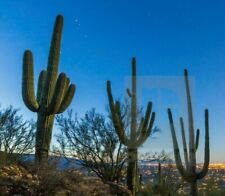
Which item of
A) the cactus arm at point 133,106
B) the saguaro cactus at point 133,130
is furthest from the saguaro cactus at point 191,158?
the cactus arm at point 133,106

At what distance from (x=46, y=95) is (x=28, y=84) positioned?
0.59 meters

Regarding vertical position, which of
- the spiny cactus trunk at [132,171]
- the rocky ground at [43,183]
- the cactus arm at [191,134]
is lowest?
the rocky ground at [43,183]

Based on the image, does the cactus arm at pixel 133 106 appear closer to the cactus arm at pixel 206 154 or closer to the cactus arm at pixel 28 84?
the cactus arm at pixel 206 154

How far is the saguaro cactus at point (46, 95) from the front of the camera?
11188 mm

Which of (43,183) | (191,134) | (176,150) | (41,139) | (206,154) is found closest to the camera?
(43,183)

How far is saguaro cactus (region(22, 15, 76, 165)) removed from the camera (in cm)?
1119

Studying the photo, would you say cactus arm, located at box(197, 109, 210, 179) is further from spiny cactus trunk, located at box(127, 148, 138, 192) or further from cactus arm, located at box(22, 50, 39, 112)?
cactus arm, located at box(22, 50, 39, 112)

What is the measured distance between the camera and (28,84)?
11219mm

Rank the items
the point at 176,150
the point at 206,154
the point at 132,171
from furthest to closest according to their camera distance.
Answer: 1. the point at 176,150
2. the point at 206,154
3. the point at 132,171

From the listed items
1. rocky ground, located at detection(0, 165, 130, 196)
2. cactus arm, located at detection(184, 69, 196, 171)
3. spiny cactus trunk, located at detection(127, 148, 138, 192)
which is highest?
cactus arm, located at detection(184, 69, 196, 171)

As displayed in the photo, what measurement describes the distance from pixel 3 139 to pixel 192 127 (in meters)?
8.33

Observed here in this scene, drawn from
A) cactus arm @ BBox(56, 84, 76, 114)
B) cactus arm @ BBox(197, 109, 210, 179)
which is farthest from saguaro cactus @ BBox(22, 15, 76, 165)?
cactus arm @ BBox(197, 109, 210, 179)

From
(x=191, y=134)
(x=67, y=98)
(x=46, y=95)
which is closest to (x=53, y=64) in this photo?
(x=46, y=95)

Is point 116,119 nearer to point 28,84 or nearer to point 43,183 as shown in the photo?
point 28,84
